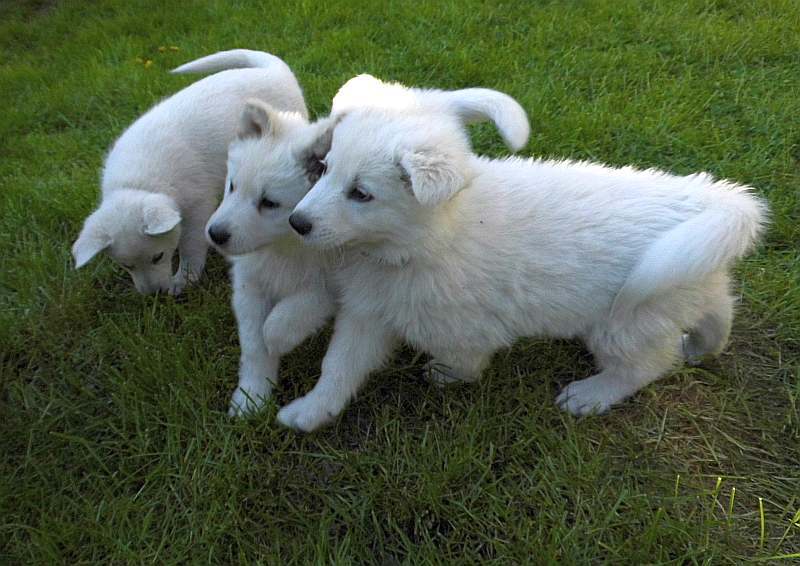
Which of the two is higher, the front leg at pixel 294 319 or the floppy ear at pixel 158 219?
the front leg at pixel 294 319

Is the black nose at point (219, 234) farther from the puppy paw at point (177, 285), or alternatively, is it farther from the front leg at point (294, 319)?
the puppy paw at point (177, 285)

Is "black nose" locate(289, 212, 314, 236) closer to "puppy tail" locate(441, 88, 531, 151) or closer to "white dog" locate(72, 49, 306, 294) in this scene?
"puppy tail" locate(441, 88, 531, 151)

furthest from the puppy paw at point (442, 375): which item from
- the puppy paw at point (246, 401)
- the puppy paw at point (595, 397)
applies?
the puppy paw at point (246, 401)

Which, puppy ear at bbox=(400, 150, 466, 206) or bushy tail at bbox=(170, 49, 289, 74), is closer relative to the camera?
puppy ear at bbox=(400, 150, 466, 206)

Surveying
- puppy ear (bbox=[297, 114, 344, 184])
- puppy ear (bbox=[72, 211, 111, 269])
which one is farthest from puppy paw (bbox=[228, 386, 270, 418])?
puppy ear (bbox=[72, 211, 111, 269])

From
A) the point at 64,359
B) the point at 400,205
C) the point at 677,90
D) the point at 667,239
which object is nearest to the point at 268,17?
the point at 677,90

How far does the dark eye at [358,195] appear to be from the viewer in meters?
2.04

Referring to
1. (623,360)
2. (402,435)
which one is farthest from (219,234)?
(623,360)

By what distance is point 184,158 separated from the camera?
341 cm

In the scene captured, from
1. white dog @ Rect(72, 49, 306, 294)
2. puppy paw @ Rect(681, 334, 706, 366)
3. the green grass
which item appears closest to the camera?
the green grass

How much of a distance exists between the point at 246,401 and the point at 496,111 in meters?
1.37

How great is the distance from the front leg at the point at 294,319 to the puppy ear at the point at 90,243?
94 cm

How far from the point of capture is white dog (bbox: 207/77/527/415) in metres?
2.26

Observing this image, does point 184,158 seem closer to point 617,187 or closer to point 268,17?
point 617,187
